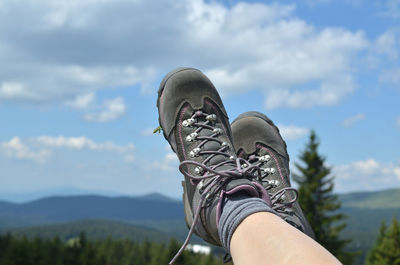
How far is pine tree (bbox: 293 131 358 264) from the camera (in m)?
29.7

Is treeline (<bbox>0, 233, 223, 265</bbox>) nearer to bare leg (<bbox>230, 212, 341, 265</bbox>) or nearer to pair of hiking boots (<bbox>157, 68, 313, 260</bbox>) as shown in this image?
pair of hiking boots (<bbox>157, 68, 313, 260</bbox>)

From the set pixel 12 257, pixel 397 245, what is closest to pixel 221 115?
pixel 397 245

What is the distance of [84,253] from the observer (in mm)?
49500

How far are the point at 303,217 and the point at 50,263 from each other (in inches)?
2107

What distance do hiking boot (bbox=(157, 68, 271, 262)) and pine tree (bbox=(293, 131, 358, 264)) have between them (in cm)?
2711

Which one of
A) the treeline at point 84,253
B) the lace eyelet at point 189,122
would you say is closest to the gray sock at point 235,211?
the lace eyelet at point 189,122

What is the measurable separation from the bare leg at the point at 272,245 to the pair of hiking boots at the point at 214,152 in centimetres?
38

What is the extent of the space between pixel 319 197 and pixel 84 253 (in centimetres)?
3011

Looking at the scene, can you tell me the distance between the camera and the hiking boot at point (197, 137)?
9.06 feet

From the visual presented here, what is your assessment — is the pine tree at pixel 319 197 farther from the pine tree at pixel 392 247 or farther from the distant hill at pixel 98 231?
the distant hill at pixel 98 231

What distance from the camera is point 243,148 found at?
13.5 feet

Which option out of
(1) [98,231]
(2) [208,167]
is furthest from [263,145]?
(1) [98,231]

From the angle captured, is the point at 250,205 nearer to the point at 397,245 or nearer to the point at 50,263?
the point at 397,245

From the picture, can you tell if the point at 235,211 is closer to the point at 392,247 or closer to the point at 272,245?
the point at 272,245
